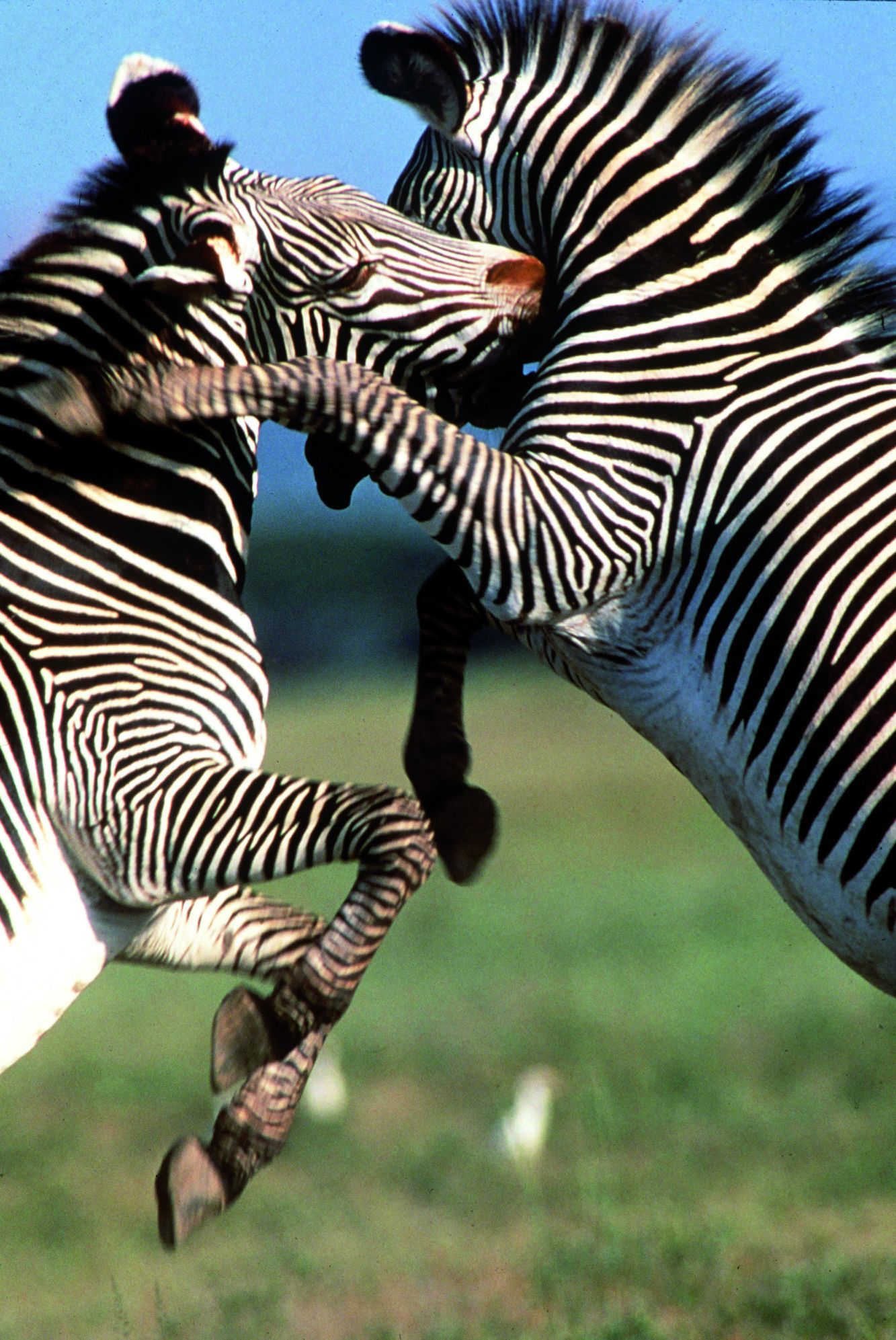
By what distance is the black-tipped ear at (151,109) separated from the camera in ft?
14.3

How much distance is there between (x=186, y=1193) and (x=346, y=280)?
2.62 metres

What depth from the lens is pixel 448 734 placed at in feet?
14.8

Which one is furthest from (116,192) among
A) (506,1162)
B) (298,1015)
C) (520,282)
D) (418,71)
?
(506,1162)

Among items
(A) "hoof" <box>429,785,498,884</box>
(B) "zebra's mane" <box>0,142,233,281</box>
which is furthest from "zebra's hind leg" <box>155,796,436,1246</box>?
(B) "zebra's mane" <box>0,142,233,281</box>

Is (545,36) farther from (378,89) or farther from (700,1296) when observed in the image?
(700,1296)

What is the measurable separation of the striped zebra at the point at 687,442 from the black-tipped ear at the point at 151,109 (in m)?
0.58

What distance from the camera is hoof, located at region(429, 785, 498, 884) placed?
Result: 415cm

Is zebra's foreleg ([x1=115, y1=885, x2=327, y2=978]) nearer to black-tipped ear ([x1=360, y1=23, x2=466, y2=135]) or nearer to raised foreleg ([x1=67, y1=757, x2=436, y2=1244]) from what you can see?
raised foreleg ([x1=67, y1=757, x2=436, y2=1244])

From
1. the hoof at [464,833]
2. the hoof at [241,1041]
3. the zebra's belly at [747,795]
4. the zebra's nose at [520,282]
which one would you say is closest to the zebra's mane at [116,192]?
the zebra's nose at [520,282]

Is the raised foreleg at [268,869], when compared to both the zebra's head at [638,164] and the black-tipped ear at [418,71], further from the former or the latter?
the black-tipped ear at [418,71]

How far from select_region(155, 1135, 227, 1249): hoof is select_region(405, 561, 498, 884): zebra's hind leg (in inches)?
40.5

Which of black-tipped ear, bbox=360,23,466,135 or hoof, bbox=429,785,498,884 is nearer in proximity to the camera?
hoof, bbox=429,785,498,884

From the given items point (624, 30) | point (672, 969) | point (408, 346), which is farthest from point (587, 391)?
point (672, 969)

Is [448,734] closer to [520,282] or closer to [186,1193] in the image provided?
[520,282]
